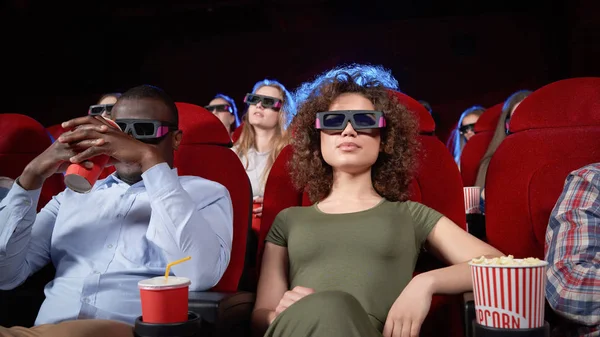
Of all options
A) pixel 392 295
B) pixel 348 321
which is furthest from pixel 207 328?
pixel 392 295

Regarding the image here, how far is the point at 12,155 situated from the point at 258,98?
3.86ft

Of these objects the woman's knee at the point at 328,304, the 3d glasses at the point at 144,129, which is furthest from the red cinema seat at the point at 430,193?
the woman's knee at the point at 328,304

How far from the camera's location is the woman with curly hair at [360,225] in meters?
1.28

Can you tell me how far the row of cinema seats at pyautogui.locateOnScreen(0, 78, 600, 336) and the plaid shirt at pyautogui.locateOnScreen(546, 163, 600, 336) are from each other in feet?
0.47

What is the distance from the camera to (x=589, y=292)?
46.4 inches

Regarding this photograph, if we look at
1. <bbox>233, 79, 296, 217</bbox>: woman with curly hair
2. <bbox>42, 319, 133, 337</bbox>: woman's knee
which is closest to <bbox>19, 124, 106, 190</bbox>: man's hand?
<bbox>42, 319, 133, 337</bbox>: woman's knee

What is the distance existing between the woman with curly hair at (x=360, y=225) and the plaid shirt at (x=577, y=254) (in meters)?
0.14

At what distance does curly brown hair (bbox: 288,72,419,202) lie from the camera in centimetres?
152

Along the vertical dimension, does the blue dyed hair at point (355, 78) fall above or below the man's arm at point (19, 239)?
above

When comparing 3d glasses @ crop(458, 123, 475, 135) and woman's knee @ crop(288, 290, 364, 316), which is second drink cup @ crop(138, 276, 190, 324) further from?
3d glasses @ crop(458, 123, 475, 135)

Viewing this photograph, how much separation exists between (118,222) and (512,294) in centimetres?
88

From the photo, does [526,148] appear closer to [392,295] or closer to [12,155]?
[392,295]

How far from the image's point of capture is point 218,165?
169 cm

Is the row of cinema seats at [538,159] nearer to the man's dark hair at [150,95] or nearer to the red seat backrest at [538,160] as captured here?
the red seat backrest at [538,160]
